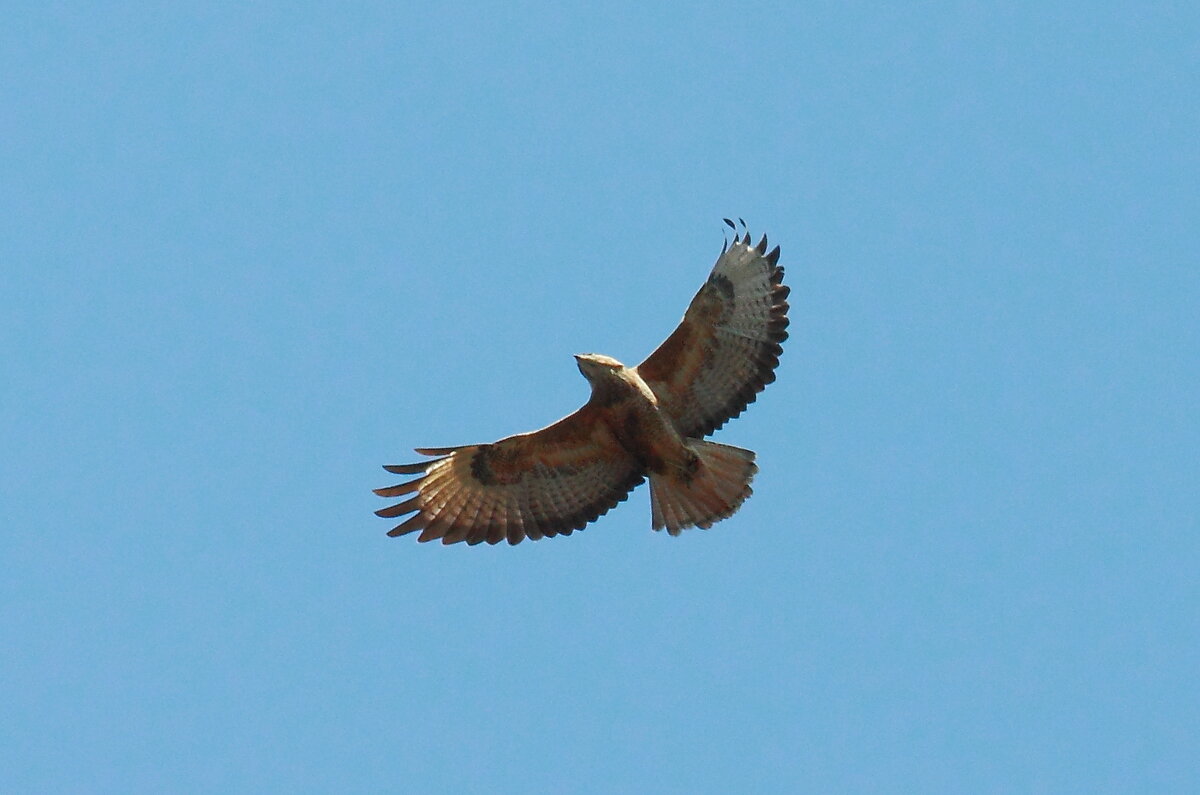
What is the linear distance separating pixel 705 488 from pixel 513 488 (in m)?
1.73

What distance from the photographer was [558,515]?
17219 millimetres

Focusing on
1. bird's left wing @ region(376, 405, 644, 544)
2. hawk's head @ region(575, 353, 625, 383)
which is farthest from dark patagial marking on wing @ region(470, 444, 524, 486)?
hawk's head @ region(575, 353, 625, 383)

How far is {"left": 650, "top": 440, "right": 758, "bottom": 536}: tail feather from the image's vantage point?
55.0 feet

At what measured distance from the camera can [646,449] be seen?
54.8ft

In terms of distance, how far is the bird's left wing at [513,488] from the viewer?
17.0 m

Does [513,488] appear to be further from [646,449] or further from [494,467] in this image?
[646,449]

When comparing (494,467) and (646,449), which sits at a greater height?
(494,467)

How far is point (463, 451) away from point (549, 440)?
771mm

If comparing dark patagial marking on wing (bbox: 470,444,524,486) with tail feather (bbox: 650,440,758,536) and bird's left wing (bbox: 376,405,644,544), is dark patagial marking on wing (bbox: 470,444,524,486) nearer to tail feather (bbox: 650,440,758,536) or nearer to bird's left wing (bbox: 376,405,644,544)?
bird's left wing (bbox: 376,405,644,544)

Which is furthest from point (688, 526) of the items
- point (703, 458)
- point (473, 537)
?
point (473, 537)

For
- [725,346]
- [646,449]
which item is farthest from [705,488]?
[725,346]

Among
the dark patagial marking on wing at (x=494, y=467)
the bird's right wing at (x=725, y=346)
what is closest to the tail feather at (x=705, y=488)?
the bird's right wing at (x=725, y=346)

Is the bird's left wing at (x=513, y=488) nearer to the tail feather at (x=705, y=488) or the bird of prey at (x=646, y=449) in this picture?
the bird of prey at (x=646, y=449)

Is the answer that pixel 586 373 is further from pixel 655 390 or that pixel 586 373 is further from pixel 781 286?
pixel 781 286
